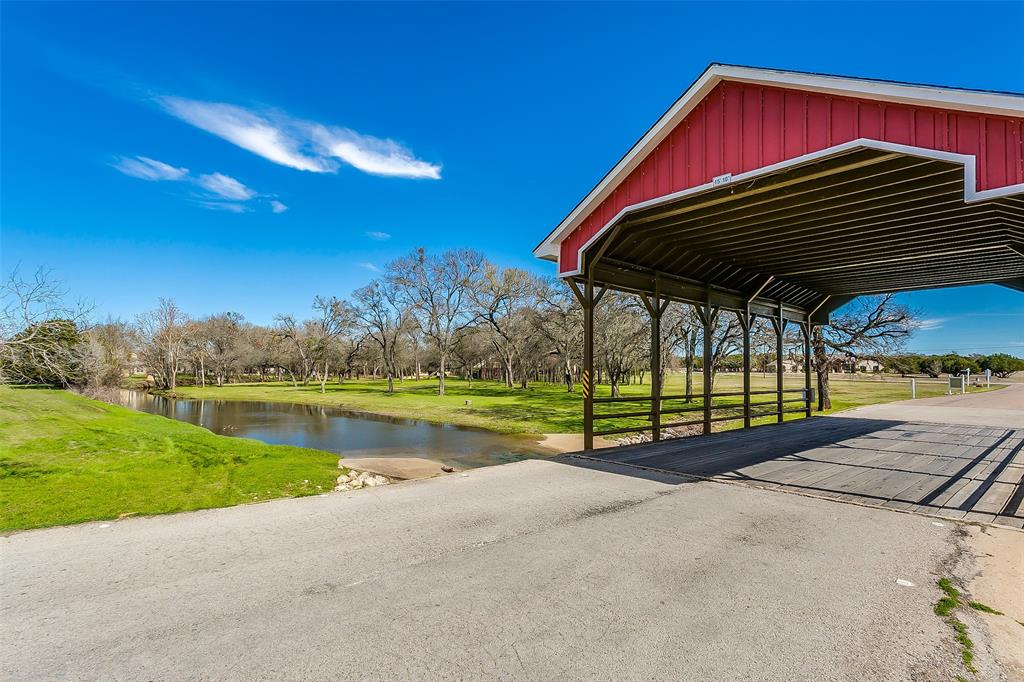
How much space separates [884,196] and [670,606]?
6.61 meters

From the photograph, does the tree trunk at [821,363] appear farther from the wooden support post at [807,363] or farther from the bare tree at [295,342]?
the bare tree at [295,342]

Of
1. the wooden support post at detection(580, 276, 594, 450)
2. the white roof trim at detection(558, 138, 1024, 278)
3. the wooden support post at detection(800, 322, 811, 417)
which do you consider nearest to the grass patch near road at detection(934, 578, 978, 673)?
the white roof trim at detection(558, 138, 1024, 278)

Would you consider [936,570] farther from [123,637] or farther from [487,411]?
[487,411]

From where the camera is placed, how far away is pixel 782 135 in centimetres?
594

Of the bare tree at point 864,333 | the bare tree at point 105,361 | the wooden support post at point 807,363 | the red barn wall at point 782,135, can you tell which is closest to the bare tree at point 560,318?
the bare tree at point 864,333

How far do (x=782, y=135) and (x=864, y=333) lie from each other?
670 inches

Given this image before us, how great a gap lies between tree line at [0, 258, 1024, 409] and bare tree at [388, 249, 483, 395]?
0.08 meters

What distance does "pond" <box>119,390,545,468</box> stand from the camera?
13828 mm

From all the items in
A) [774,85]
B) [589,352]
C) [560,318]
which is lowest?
[589,352]

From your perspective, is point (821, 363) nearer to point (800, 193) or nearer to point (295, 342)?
point (800, 193)

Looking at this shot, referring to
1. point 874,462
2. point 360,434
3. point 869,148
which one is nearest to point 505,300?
point 360,434

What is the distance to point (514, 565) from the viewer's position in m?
3.69

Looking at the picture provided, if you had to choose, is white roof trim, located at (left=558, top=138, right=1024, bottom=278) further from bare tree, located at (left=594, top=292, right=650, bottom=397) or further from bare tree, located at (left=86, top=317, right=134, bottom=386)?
bare tree, located at (left=86, top=317, right=134, bottom=386)

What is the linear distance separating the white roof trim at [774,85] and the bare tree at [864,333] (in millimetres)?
16213
